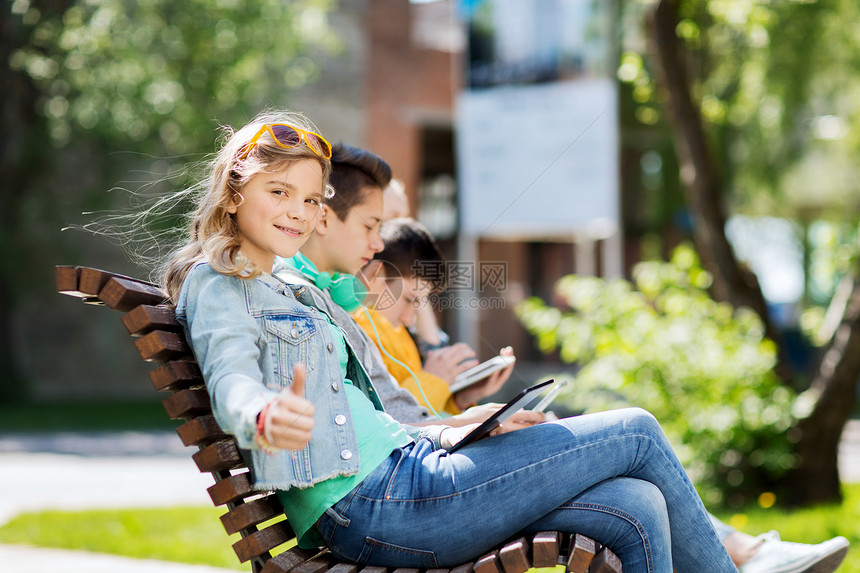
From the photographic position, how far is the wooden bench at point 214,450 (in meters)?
1.96

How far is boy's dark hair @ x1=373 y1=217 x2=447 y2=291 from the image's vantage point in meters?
2.90

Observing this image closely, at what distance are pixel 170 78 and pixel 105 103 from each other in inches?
37.2

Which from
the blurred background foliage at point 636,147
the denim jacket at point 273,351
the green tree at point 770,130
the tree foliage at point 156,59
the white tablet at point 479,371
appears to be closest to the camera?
the denim jacket at point 273,351

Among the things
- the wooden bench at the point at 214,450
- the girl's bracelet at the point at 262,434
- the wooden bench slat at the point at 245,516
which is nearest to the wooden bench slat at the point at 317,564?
the wooden bench at the point at 214,450

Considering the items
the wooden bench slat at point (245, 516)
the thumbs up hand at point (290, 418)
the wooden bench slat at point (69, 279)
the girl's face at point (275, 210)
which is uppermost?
the girl's face at point (275, 210)

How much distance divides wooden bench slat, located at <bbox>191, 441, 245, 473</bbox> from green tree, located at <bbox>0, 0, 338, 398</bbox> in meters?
9.93

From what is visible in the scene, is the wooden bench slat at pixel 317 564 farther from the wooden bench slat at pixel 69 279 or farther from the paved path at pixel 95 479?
the paved path at pixel 95 479

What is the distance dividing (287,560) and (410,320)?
105cm

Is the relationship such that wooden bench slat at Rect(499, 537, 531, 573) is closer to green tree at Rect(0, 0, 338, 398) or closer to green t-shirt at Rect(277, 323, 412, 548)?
green t-shirt at Rect(277, 323, 412, 548)

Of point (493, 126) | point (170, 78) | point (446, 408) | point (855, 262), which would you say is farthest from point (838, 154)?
point (446, 408)

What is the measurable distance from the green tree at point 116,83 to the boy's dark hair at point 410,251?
9076 mm

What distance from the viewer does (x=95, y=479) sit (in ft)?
23.6

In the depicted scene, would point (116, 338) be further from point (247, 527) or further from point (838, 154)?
point (247, 527)

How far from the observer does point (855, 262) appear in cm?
549
